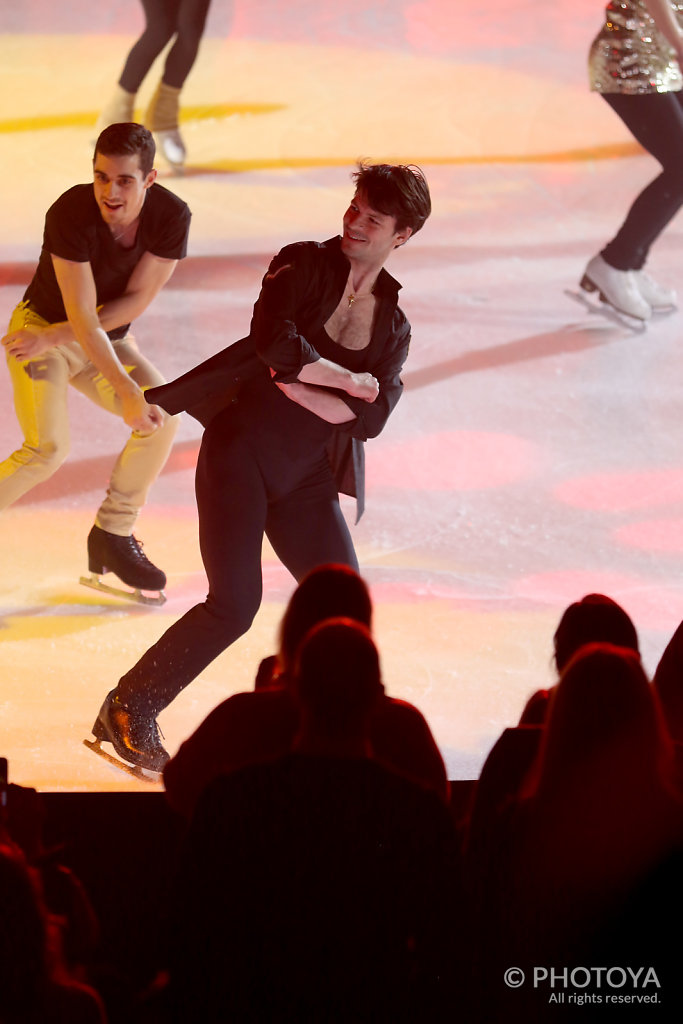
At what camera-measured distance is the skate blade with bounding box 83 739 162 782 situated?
2818mm

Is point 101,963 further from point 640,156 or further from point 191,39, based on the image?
point 640,156

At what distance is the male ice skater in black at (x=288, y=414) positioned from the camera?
2.58 m

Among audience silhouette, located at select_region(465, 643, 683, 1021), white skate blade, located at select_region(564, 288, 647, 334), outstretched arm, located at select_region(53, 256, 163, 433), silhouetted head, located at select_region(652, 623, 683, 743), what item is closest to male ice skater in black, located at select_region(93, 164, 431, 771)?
outstretched arm, located at select_region(53, 256, 163, 433)

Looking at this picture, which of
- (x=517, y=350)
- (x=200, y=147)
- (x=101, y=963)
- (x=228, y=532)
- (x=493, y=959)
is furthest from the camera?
(x=200, y=147)

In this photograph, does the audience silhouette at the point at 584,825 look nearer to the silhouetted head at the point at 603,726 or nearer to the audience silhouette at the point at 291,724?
the silhouetted head at the point at 603,726

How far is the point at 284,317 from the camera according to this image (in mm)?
2570

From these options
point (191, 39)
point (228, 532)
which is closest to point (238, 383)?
point (228, 532)

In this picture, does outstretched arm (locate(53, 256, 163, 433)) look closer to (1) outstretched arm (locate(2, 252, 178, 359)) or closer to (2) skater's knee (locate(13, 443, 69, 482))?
(1) outstretched arm (locate(2, 252, 178, 359))

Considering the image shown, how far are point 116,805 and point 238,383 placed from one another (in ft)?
3.01

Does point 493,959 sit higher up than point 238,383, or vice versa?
point 238,383

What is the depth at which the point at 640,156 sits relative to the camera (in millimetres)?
5809

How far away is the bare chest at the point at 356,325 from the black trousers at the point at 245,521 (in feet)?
0.53

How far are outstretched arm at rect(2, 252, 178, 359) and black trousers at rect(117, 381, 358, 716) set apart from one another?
0.69m

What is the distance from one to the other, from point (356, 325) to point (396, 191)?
28cm
